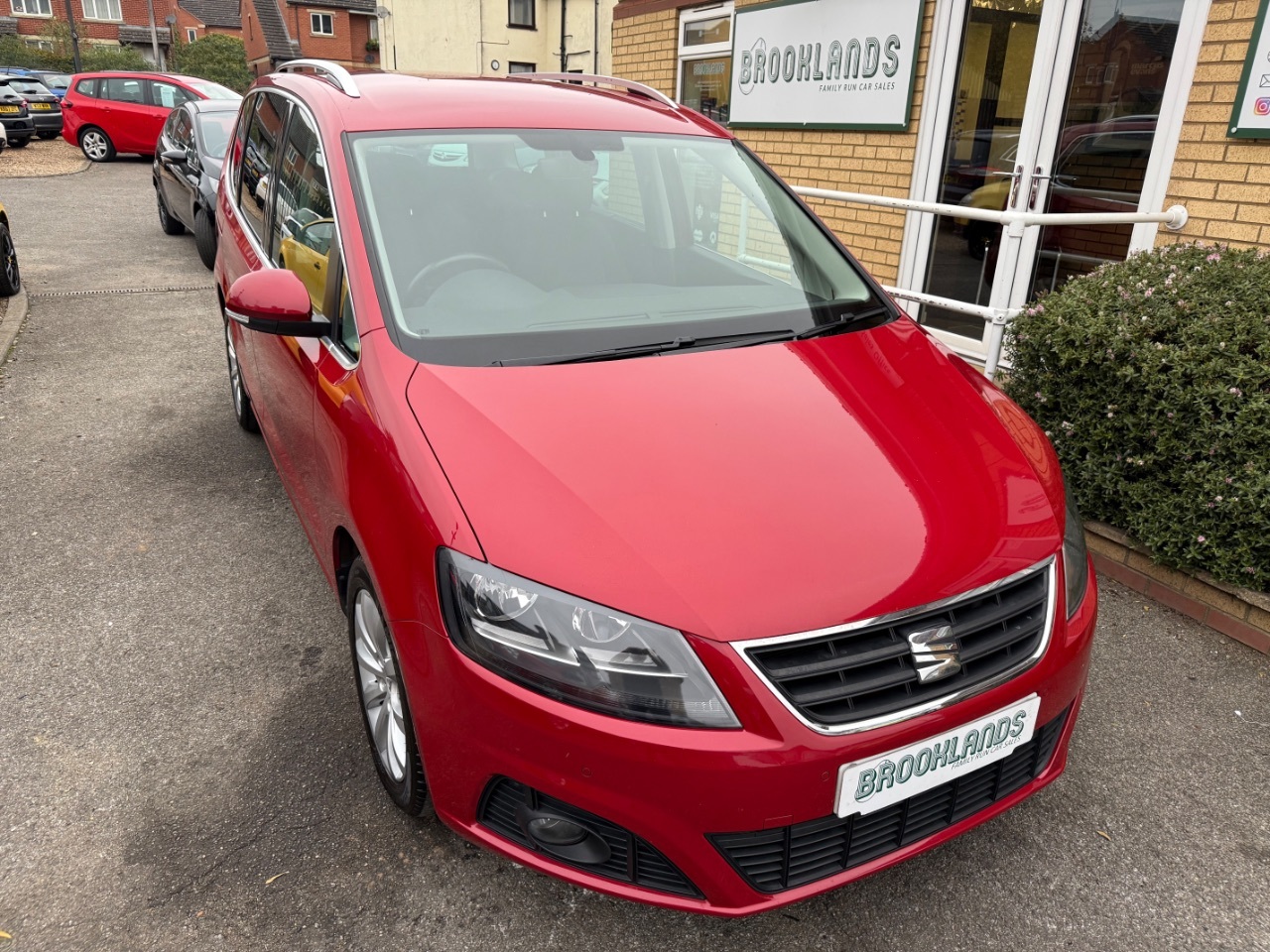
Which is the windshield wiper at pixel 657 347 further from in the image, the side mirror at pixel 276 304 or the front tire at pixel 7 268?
the front tire at pixel 7 268

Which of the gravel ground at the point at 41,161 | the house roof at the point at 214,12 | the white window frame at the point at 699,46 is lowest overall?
the gravel ground at the point at 41,161

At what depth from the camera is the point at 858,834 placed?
6.19 feet

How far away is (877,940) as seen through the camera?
2.13m

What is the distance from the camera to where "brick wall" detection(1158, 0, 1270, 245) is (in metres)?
4.36

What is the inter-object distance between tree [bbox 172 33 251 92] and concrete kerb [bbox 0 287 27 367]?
44375 mm

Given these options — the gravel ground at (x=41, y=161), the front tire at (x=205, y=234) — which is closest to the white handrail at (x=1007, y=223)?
the front tire at (x=205, y=234)

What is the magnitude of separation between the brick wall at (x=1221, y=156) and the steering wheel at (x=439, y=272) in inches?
149

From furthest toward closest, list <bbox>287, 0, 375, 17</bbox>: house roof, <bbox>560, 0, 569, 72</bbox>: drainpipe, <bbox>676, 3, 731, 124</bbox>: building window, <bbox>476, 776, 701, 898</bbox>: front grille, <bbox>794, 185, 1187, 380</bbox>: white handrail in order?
<bbox>287, 0, 375, 17</bbox>: house roof → <bbox>560, 0, 569, 72</bbox>: drainpipe → <bbox>676, 3, 731, 124</bbox>: building window → <bbox>794, 185, 1187, 380</bbox>: white handrail → <bbox>476, 776, 701, 898</bbox>: front grille

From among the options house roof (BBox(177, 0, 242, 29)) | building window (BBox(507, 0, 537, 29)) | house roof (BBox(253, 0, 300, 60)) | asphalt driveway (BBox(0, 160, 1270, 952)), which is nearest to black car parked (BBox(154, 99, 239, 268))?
asphalt driveway (BBox(0, 160, 1270, 952))

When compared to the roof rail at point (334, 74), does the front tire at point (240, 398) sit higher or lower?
lower

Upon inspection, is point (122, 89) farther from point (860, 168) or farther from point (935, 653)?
point (935, 653)

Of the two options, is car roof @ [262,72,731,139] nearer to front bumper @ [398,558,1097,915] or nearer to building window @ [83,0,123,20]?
front bumper @ [398,558,1097,915]

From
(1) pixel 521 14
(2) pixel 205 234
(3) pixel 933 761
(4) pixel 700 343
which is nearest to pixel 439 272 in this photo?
(4) pixel 700 343

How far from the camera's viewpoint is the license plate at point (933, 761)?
1774 mm
